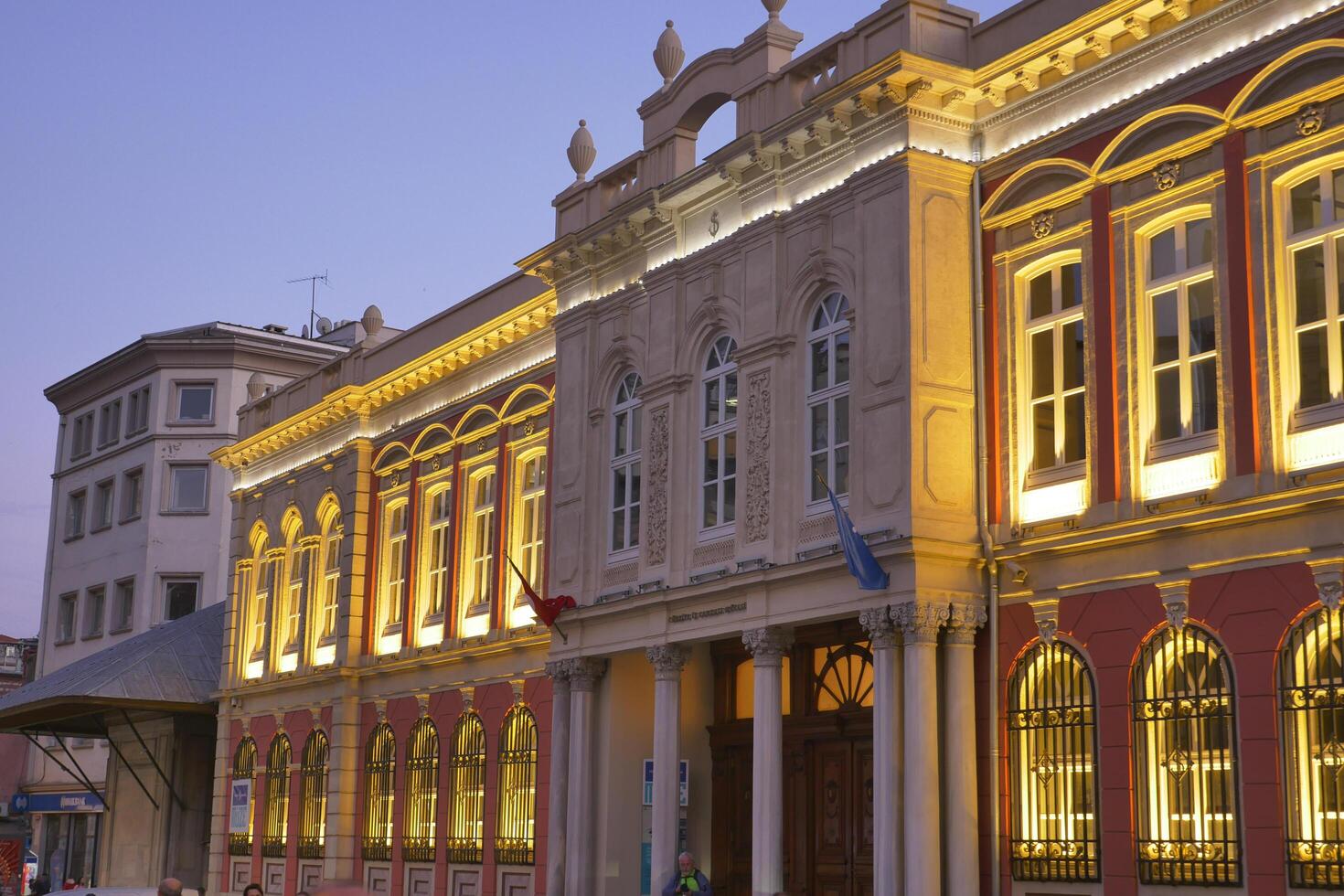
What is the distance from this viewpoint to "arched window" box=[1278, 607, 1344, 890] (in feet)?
47.6

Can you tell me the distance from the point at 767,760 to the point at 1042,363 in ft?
17.7

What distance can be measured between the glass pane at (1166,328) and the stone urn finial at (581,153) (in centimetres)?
1112

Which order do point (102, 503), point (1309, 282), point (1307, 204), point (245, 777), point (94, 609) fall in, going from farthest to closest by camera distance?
point (102, 503)
point (94, 609)
point (245, 777)
point (1307, 204)
point (1309, 282)

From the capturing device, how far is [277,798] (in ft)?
110

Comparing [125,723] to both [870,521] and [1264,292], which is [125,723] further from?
[1264,292]

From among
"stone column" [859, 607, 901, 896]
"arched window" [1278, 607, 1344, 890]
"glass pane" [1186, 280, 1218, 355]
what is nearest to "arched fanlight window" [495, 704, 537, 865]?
"stone column" [859, 607, 901, 896]

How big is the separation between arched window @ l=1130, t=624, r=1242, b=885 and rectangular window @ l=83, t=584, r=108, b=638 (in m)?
38.9

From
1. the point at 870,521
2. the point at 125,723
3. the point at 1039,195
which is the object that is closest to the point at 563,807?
the point at 870,521

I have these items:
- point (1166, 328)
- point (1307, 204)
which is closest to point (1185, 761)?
point (1166, 328)

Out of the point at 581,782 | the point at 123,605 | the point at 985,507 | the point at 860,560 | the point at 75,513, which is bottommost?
the point at 581,782

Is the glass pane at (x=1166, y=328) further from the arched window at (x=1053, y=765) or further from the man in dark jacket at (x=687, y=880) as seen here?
the man in dark jacket at (x=687, y=880)

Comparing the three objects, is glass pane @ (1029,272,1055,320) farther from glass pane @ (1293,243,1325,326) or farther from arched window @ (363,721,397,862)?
arched window @ (363,721,397,862)

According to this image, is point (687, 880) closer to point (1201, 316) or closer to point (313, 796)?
point (1201, 316)

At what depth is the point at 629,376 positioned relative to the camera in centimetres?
2395
